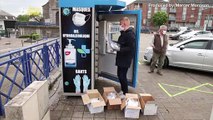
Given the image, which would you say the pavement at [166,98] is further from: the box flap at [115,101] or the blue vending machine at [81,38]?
the blue vending machine at [81,38]

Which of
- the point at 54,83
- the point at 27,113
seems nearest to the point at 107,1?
the point at 27,113

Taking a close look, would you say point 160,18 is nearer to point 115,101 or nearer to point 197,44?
point 197,44

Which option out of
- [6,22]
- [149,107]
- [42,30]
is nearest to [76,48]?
[149,107]

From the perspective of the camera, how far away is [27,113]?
2.04 metres

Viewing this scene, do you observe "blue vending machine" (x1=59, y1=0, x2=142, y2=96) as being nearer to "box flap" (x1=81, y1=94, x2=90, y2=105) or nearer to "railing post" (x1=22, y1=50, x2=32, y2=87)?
"box flap" (x1=81, y1=94, x2=90, y2=105)

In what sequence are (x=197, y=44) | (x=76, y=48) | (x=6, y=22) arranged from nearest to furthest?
1. (x=76, y=48)
2. (x=197, y=44)
3. (x=6, y=22)

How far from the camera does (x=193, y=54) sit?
626 cm

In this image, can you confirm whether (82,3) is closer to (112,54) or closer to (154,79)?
(112,54)

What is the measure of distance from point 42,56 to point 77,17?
213 centimetres

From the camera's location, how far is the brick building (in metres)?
54.3

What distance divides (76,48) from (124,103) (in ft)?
4.95

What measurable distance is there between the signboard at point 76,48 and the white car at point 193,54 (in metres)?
4.18

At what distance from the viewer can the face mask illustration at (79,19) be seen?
3549mm

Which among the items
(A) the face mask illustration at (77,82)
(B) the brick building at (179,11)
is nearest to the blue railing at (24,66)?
(A) the face mask illustration at (77,82)
